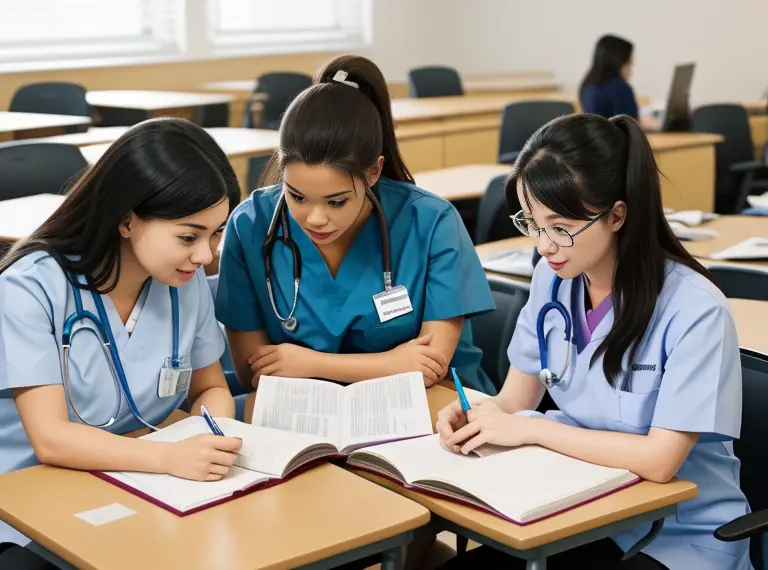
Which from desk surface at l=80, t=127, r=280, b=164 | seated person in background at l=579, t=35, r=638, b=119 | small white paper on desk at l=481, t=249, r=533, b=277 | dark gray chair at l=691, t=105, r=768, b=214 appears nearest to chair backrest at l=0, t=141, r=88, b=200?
desk surface at l=80, t=127, r=280, b=164

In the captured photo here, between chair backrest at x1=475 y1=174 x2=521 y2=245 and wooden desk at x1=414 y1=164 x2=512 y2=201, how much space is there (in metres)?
0.32

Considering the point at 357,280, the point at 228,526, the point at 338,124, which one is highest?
the point at 338,124

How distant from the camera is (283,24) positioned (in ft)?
25.6

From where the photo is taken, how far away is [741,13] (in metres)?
7.08

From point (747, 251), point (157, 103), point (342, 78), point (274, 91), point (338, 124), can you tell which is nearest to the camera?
point (338, 124)

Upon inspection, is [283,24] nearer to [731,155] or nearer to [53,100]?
[53,100]

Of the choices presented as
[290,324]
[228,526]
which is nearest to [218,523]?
[228,526]

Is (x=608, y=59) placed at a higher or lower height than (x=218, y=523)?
higher

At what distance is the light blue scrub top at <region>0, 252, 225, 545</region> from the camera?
5.22 ft

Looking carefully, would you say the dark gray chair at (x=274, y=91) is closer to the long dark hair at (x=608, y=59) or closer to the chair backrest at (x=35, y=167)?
the long dark hair at (x=608, y=59)

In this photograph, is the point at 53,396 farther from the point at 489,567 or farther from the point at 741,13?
the point at 741,13

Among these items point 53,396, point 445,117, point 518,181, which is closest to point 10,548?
point 53,396

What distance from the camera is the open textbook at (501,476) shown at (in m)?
1.38

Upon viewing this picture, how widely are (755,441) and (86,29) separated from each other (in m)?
5.84
